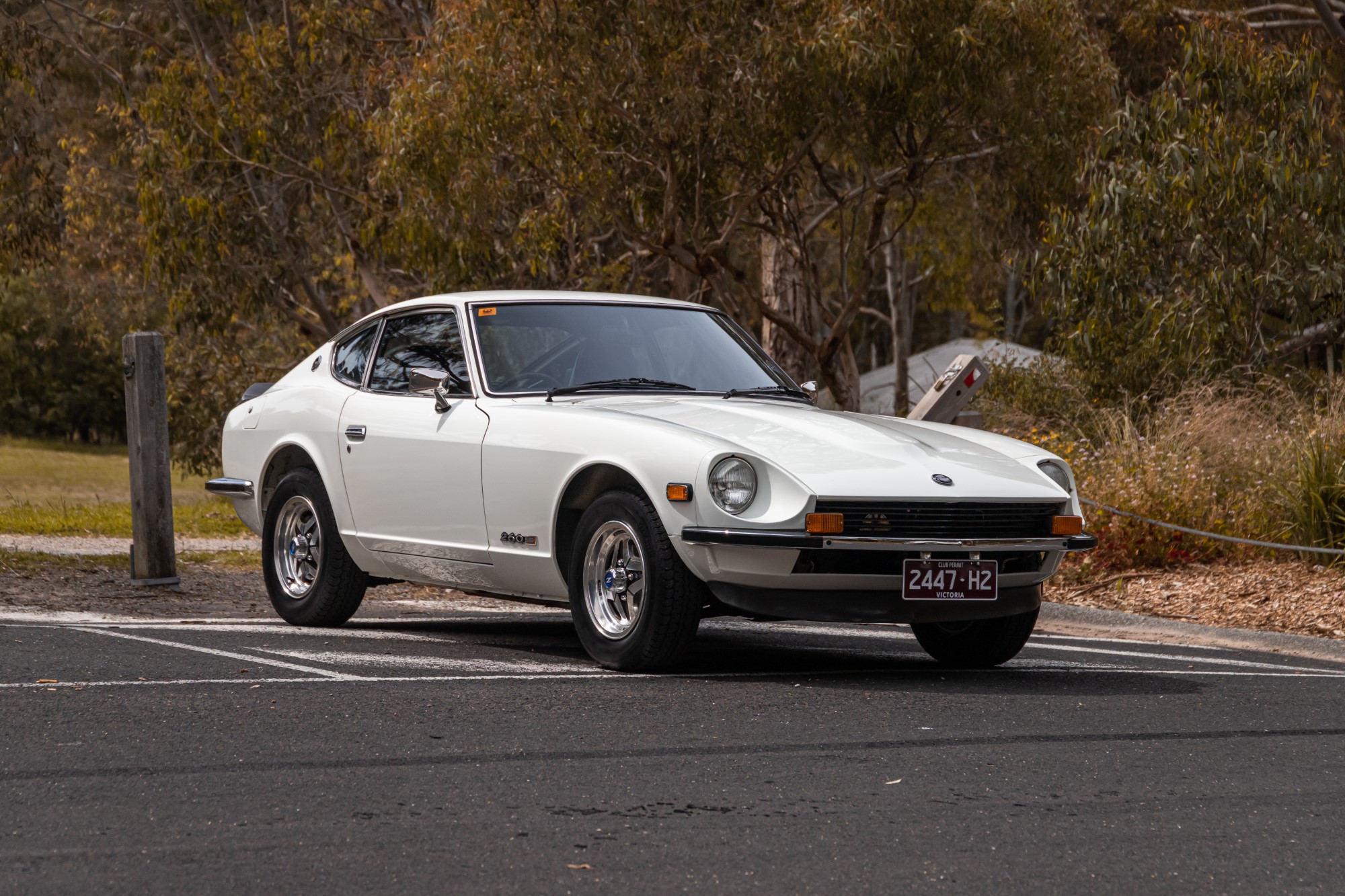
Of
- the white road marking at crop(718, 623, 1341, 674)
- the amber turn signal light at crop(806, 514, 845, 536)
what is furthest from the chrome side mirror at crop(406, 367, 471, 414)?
the white road marking at crop(718, 623, 1341, 674)

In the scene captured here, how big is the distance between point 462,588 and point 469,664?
77cm

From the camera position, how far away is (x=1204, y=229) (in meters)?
16.2

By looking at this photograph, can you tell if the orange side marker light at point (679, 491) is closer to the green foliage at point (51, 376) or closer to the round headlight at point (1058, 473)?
the round headlight at point (1058, 473)

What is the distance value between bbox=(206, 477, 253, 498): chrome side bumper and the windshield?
1836mm

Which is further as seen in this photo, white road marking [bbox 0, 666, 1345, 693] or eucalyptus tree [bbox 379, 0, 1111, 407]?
eucalyptus tree [bbox 379, 0, 1111, 407]

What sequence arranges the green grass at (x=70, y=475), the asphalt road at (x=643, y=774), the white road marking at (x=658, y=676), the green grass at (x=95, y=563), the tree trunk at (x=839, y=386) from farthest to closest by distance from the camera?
the green grass at (x=70, y=475) → the tree trunk at (x=839, y=386) → the green grass at (x=95, y=563) → the white road marking at (x=658, y=676) → the asphalt road at (x=643, y=774)

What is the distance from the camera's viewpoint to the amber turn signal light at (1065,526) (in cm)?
699

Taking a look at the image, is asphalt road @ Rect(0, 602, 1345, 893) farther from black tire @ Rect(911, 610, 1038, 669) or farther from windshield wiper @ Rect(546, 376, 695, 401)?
windshield wiper @ Rect(546, 376, 695, 401)

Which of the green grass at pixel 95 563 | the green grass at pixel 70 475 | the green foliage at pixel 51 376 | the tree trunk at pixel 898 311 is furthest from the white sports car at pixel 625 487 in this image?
the green foliage at pixel 51 376

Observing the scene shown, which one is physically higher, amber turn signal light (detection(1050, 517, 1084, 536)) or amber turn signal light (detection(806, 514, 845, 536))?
amber turn signal light (detection(806, 514, 845, 536))

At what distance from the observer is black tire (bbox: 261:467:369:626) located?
8414mm

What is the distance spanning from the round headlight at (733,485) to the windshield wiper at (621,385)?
1234mm

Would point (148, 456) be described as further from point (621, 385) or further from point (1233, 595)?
point (1233, 595)

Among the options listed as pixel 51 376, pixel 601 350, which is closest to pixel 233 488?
pixel 601 350
